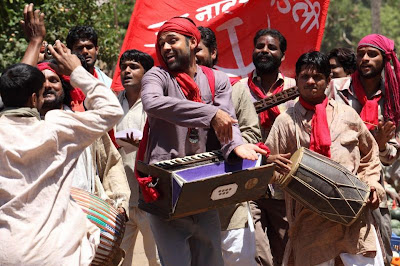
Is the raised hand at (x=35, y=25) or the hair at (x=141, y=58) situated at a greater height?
the raised hand at (x=35, y=25)

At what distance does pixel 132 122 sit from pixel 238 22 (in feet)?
6.66

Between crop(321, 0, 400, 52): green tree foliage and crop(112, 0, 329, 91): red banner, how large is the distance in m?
34.7

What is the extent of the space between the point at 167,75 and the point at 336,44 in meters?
40.3

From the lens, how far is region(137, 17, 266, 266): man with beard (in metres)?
5.39

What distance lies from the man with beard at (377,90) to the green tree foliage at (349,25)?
3600 cm

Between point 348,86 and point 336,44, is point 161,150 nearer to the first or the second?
point 348,86

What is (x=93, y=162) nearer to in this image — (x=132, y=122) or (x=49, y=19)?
(x=132, y=122)

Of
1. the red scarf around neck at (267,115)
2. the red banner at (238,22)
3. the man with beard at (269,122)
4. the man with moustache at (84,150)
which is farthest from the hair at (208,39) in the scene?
the man with moustache at (84,150)

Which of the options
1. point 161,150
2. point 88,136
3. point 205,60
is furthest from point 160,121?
point 205,60

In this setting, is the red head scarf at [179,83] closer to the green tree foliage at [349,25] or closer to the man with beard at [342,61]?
the man with beard at [342,61]

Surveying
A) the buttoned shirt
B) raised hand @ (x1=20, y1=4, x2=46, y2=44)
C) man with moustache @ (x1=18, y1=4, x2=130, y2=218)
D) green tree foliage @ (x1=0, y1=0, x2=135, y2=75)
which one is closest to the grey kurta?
man with moustache @ (x1=18, y1=4, x2=130, y2=218)

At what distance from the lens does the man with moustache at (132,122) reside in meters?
7.74

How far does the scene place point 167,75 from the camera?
5676 mm

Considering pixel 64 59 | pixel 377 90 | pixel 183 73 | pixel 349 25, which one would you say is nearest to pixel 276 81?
pixel 377 90
